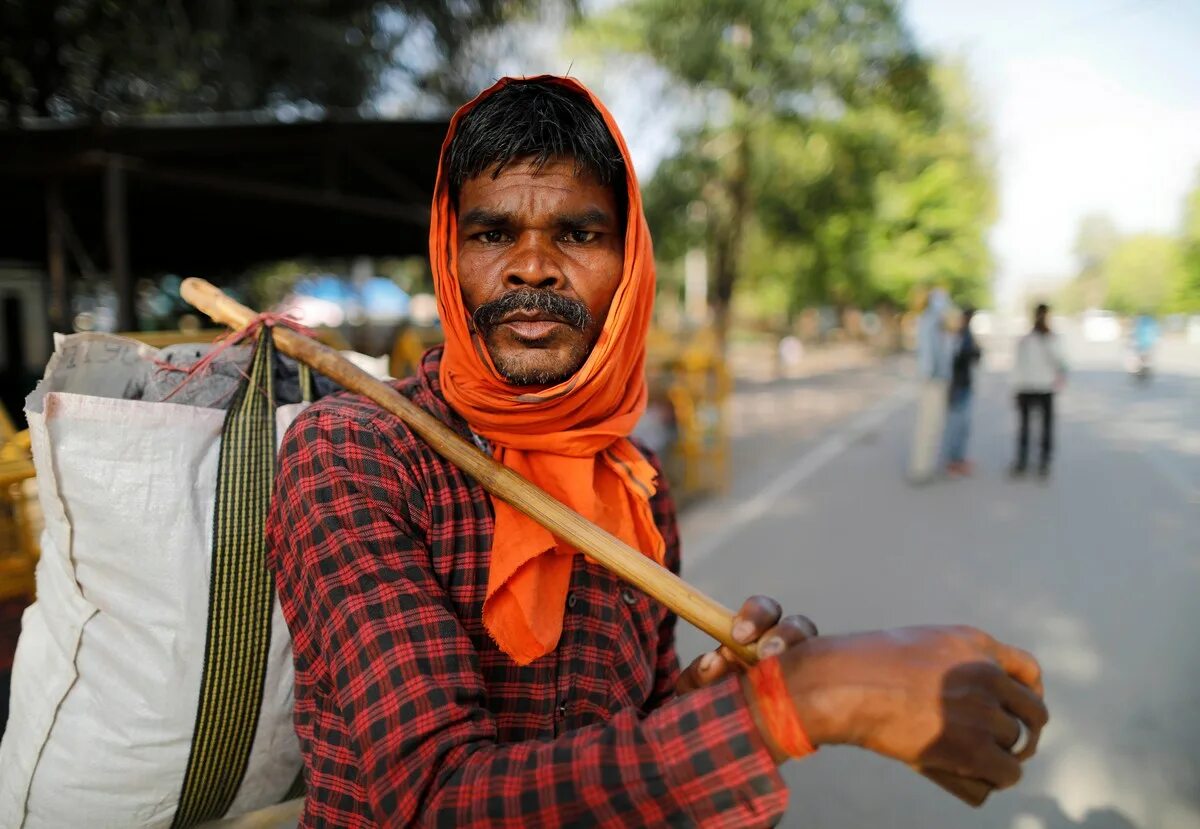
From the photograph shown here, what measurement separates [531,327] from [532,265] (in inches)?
3.9

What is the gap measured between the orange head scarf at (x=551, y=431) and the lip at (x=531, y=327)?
7 centimetres

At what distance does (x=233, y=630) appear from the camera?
1.22m

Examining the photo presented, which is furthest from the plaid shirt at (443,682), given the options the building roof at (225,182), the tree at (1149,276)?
the tree at (1149,276)

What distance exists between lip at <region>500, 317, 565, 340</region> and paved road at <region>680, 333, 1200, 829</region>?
210 cm

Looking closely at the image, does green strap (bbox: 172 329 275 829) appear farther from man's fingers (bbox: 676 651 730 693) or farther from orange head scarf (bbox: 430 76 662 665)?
man's fingers (bbox: 676 651 730 693)

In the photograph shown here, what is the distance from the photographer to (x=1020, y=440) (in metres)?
8.18

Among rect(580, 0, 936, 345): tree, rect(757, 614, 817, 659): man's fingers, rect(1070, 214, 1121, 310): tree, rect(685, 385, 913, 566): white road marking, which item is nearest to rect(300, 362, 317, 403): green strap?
rect(757, 614, 817, 659): man's fingers

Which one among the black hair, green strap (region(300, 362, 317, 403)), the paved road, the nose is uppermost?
the black hair

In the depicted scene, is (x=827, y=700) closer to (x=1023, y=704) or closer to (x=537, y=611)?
(x=1023, y=704)

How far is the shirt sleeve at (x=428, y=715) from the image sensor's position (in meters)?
0.79

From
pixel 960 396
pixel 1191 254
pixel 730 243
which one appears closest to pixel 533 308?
pixel 960 396

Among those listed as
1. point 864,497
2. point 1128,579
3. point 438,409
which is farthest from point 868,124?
point 438,409

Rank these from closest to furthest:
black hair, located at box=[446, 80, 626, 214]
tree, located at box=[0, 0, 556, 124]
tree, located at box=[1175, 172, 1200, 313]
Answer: black hair, located at box=[446, 80, 626, 214]
tree, located at box=[0, 0, 556, 124]
tree, located at box=[1175, 172, 1200, 313]

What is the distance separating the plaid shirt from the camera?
2.61 feet
